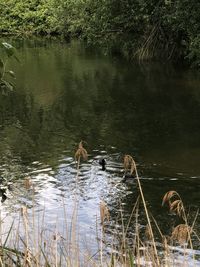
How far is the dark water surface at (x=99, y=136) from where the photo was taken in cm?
938

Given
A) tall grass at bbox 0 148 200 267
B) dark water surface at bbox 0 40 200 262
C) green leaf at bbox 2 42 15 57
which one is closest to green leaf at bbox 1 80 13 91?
green leaf at bbox 2 42 15 57

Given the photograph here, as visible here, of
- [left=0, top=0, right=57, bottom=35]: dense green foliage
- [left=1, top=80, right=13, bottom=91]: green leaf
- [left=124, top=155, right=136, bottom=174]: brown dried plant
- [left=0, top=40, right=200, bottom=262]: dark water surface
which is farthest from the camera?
[left=0, top=0, right=57, bottom=35]: dense green foliage

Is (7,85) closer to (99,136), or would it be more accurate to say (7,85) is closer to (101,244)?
(101,244)

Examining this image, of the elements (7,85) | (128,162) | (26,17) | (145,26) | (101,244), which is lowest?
(101,244)

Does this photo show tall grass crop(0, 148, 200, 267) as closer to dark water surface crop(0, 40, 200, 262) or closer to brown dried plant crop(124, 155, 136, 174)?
brown dried plant crop(124, 155, 136, 174)

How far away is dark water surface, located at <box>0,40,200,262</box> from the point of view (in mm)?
9375

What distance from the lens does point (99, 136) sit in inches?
543

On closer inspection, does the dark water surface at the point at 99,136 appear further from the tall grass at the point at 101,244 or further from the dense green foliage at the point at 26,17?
the dense green foliage at the point at 26,17

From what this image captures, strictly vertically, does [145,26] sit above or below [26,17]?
below

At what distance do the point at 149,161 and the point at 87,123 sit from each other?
401 cm

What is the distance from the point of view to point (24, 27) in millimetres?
51406

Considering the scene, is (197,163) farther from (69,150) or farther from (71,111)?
(71,111)

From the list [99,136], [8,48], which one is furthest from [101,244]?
[99,136]

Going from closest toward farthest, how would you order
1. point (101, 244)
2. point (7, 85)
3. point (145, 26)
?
point (7, 85)
point (101, 244)
point (145, 26)
